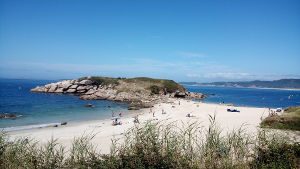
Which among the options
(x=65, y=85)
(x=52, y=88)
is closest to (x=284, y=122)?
(x=65, y=85)

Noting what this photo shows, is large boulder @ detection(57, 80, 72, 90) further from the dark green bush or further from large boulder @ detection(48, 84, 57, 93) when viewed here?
the dark green bush

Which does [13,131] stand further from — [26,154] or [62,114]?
[26,154]

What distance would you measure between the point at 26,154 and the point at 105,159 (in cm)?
320

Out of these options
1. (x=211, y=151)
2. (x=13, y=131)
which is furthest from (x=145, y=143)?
(x=13, y=131)

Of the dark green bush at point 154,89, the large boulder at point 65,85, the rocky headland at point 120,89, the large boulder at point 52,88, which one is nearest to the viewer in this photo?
the rocky headland at point 120,89

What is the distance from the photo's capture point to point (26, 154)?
40.4ft

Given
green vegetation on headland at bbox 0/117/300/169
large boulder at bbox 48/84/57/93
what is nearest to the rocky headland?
large boulder at bbox 48/84/57/93

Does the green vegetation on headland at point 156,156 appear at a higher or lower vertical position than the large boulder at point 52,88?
higher

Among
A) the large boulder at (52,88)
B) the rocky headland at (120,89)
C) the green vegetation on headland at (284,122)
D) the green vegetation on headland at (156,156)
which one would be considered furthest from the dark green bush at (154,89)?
the green vegetation on headland at (156,156)

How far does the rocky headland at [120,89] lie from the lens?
282 ft

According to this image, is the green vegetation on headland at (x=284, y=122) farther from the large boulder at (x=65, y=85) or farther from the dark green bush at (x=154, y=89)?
the large boulder at (x=65, y=85)

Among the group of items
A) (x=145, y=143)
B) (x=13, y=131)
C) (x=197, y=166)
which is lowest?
(x=13, y=131)

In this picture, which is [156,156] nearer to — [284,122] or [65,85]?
[284,122]

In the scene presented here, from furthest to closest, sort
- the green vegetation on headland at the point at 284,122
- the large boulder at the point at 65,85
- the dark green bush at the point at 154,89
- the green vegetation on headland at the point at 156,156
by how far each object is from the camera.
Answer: the large boulder at the point at 65,85 < the dark green bush at the point at 154,89 < the green vegetation on headland at the point at 284,122 < the green vegetation on headland at the point at 156,156
